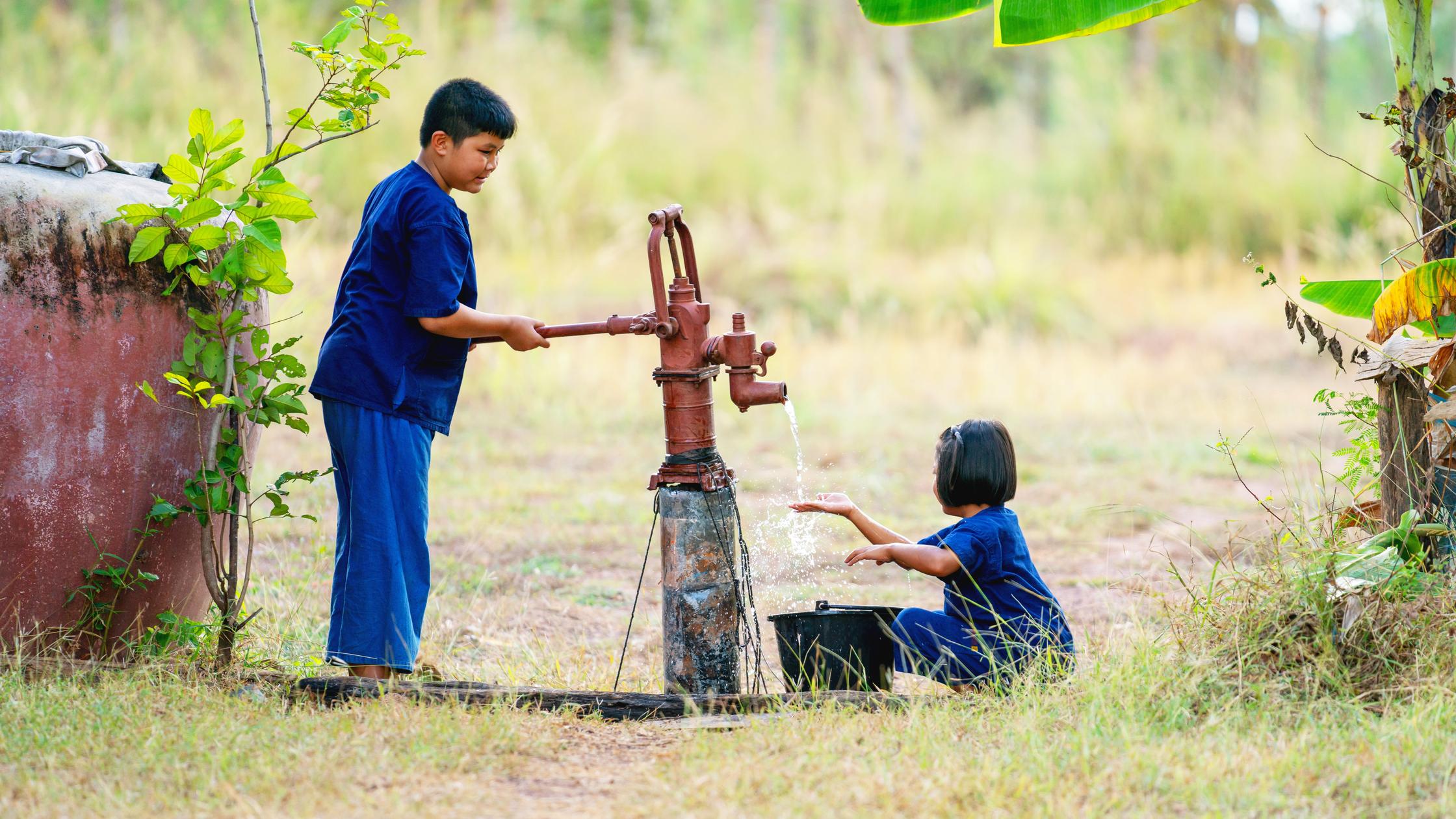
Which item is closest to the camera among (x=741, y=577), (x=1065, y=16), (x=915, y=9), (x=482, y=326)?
(x=482, y=326)

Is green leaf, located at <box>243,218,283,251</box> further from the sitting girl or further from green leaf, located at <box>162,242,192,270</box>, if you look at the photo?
the sitting girl

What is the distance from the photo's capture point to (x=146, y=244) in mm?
2879

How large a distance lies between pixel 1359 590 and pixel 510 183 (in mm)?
8536

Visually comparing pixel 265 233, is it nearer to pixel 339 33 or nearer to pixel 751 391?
pixel 339 33

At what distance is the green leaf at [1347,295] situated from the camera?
3471 mm

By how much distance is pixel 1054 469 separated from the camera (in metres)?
6.71

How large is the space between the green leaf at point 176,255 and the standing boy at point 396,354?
0.35m

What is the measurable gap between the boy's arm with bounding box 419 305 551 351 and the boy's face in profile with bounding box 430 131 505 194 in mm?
318

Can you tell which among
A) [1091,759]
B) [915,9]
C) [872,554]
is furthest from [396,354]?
[915,9]

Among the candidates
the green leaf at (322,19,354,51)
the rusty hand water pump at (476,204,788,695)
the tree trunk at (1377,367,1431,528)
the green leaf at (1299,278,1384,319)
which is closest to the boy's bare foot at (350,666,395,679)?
the rusty hand water pump at (476,204,788,695)

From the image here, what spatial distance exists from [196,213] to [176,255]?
4.4 inches

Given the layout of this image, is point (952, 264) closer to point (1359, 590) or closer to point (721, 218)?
point (721, 218)

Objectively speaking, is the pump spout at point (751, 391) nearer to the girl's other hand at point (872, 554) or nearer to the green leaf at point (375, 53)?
the girl's other hand at point (872, 554)

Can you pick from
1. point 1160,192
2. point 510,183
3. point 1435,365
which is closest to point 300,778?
point 1435,365
